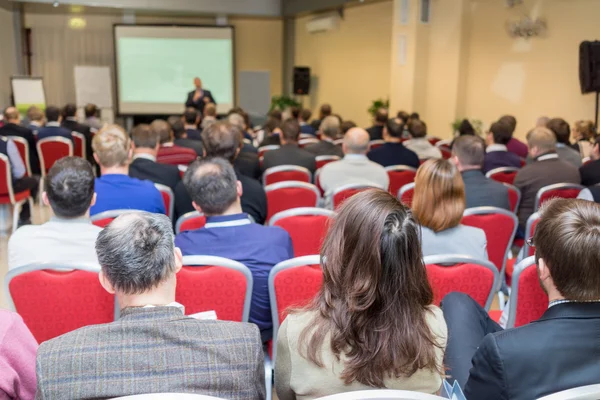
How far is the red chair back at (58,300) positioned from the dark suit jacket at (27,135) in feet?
20.1

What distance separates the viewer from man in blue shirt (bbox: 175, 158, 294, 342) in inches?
104

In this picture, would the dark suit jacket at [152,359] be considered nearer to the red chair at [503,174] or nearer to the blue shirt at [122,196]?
the blue shirt at [122,196]

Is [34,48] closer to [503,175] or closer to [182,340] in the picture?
[503,175]

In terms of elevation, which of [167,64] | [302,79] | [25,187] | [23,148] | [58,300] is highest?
[167,64]

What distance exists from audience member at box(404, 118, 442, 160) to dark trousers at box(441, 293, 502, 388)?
5026 millimetres

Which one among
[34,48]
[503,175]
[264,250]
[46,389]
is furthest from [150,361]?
[34,48]

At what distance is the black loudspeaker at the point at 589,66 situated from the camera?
780cm

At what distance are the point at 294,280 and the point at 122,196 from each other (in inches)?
70.8

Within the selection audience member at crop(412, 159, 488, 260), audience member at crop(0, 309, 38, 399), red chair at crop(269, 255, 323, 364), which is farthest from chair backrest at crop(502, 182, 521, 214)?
audience member at crop(0, 309, 38, 399)

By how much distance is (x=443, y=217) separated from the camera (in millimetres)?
2883

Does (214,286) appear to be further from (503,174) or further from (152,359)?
(503,174)

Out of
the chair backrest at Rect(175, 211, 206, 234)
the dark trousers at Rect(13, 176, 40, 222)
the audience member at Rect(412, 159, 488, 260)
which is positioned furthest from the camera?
the dark trousers at Rect(13, 176, 40, 222)

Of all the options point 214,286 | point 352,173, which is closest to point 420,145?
point 352,173

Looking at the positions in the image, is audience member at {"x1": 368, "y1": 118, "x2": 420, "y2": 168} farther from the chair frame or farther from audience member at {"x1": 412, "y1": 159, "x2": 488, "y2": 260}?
the chair frame
